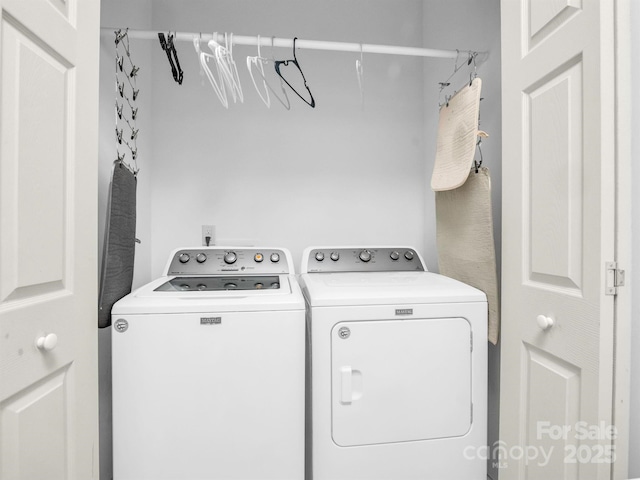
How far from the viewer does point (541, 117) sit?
3.40 feet

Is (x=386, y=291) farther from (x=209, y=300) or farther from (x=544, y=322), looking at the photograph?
(x=209, y=300)

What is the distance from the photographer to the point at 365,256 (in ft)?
6.36

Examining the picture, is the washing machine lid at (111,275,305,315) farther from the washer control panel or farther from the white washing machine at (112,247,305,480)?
the washer control panel

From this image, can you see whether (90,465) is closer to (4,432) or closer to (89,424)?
(89,424)

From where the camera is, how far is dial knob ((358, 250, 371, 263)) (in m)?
1.93

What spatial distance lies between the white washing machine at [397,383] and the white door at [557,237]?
0.14m

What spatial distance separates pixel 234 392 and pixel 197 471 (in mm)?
311

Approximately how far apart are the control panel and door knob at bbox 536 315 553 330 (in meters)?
1.20

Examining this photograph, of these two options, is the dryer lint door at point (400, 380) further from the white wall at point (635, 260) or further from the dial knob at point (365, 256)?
the dial knob at point (365, 256)

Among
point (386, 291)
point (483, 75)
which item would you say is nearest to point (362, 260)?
point (386, 291)

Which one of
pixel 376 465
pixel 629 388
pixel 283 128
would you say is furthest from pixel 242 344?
pixel 283 128

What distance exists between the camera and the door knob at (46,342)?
841 mm

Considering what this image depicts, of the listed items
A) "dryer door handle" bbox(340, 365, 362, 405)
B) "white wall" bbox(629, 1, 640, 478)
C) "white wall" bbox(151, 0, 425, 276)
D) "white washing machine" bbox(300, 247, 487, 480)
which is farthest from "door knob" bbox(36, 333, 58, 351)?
"white wall" bbox(629, 1, 640, 478)

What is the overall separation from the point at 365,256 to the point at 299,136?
0.93 meters
